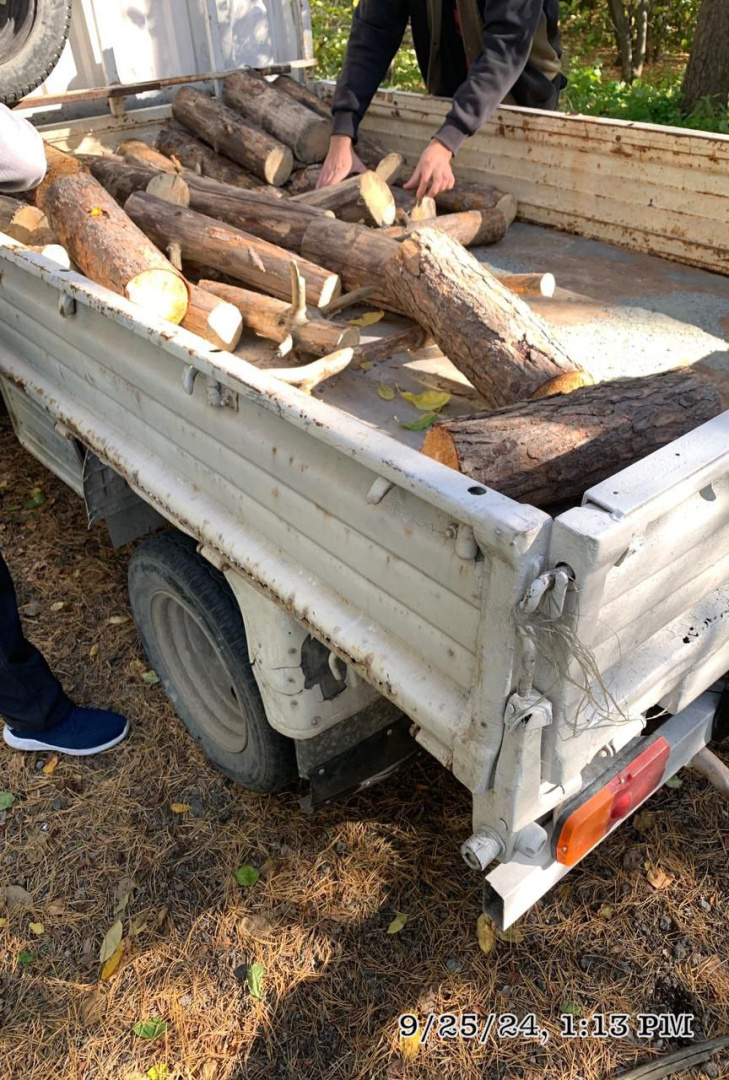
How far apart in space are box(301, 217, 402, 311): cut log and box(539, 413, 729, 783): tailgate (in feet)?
6.32

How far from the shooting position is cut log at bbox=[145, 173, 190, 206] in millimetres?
3975

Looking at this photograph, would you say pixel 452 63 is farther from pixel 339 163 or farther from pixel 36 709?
pixel 36 709

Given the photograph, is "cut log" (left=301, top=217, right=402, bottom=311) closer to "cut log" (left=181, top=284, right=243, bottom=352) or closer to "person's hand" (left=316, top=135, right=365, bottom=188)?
"cut log" (left=181, top=284, right=243, bottom=352)

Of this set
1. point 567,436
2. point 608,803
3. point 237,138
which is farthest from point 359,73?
point 608,803

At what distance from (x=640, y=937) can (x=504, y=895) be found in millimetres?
883

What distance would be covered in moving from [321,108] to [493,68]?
1.54m

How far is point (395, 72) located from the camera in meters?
11.2

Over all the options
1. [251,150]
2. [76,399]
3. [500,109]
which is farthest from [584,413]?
[251,150]

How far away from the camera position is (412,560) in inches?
Result: 64.4

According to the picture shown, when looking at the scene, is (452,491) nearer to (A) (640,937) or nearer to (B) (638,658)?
(B) (638,658)

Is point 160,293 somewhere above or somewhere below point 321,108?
below

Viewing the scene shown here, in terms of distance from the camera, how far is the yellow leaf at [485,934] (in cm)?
238

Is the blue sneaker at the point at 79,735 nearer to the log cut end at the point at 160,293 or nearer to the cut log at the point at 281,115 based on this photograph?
the log cut end at the point at 160,293

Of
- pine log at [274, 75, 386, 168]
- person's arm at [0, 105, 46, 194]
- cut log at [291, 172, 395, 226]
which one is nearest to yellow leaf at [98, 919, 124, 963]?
person's arm at [0, 105, 46, 194]
